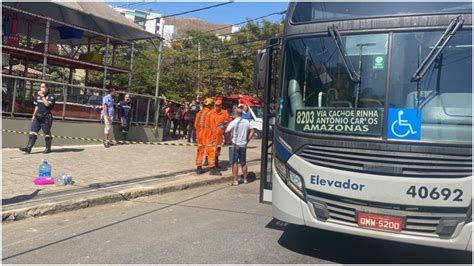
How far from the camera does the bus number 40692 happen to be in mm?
4242

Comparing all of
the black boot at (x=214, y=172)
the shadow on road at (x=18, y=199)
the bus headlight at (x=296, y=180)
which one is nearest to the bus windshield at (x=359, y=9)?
the bus headlight at (x=296, y=180)

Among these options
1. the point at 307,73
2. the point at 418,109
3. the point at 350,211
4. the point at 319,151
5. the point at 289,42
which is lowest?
the point at 350,211

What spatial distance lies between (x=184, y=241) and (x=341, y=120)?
2.31 meters

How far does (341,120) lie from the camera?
4.84m

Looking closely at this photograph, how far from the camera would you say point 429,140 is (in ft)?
14.5

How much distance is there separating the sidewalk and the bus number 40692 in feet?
16.3

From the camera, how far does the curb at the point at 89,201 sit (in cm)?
644

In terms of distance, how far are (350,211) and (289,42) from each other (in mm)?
2037

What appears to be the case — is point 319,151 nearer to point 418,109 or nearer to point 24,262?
point 418,109

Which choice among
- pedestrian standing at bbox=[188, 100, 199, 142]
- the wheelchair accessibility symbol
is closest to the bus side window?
the wheelchair accessibility symbol

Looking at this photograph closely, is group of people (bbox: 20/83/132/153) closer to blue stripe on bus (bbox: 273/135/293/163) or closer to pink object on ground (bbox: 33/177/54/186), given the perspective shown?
pink object on ground (bbox: 33/177/54/186)

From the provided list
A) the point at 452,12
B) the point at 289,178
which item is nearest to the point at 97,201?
the point at 289,178

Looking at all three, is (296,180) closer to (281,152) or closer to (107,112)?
(281,152)

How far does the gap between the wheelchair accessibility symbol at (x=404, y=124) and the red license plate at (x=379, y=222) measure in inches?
30.3
